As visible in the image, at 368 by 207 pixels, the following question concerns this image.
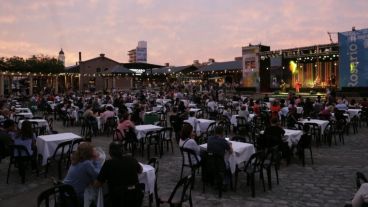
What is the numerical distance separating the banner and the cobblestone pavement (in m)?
17.6

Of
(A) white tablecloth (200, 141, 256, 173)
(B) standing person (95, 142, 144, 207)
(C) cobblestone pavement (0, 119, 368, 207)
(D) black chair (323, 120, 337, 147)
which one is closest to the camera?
(B) standing person (95, 142, 144, 207)

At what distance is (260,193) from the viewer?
21.3 feet

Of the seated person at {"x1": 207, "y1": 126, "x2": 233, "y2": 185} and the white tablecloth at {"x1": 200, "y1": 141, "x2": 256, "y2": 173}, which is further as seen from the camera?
the white tablecloth at {"x1": 200, "y1": 141, "x2": 256, "y2": 173}

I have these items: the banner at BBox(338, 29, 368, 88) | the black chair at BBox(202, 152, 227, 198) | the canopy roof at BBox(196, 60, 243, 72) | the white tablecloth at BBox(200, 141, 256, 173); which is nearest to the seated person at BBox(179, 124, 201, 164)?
the black chair at BBox(202, 152, 227, 198)

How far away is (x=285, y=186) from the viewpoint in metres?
6.88

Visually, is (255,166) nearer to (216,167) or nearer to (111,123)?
(216,167)

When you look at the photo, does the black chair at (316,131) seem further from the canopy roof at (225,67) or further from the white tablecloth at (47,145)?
the canopy roof at (225,67)

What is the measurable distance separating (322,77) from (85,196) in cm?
3523

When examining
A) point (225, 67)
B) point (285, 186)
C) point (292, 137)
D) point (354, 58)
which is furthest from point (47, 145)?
point (225, 67)

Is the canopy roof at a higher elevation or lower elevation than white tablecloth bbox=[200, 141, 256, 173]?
higher

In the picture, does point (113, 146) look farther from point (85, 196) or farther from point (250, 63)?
point (250, 63)

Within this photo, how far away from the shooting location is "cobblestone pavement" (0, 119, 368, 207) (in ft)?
19.8

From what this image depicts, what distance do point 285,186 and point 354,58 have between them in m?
22.0

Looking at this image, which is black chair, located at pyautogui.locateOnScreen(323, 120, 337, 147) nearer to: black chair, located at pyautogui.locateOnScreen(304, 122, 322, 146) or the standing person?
black chair, located at pyautogui.locateOnScreen(304, 122, 322, 146)
